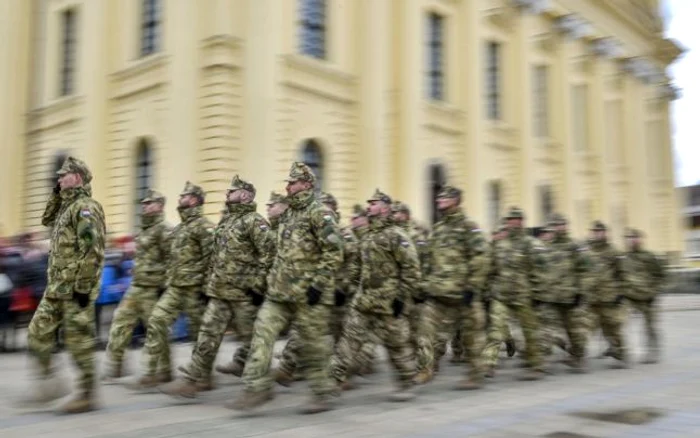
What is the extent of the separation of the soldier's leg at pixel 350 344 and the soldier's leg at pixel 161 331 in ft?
5.32

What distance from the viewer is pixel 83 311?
19.5ft

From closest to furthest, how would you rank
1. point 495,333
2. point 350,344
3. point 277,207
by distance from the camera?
point 350,344 < point 277,207 < point 495,333

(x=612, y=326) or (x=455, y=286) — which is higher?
(x=455, y=286)

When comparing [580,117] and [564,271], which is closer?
[564,271]

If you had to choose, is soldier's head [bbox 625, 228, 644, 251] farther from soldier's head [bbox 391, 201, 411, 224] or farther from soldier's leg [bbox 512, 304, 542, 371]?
soldier's head [bbox 391, 201, 411, 224]

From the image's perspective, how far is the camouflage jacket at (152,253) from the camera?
7641 millimetres

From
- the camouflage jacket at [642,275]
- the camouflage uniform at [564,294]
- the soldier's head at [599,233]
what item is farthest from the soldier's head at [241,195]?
→ the camouflage jacket at [642,275]

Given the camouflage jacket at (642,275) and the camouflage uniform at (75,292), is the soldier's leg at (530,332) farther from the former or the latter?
the camouflage uniform at (75,292)

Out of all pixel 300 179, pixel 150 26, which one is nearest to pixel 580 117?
pixel 150 26

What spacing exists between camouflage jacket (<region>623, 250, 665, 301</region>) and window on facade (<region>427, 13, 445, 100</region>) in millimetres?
13965

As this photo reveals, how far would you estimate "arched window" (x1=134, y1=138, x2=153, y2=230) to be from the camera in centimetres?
1856

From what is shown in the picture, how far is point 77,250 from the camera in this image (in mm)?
5973

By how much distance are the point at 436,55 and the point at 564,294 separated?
633 inches

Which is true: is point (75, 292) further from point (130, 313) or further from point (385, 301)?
point (385, 301)
